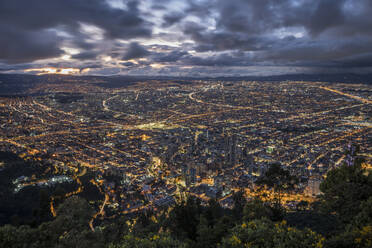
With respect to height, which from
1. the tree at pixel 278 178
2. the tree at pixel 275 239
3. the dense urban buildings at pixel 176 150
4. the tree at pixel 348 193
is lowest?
the dense urban buildings at pixel 176 150

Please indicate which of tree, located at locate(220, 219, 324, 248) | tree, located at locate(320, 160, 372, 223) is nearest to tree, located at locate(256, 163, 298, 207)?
tree, located at locate(320, 160, 372, 223)

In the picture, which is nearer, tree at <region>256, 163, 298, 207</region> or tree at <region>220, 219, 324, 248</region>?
tree at <region>220, 219, 324, 248</region>

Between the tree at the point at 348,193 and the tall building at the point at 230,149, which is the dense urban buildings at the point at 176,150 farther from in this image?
the tree at the point at 348,193

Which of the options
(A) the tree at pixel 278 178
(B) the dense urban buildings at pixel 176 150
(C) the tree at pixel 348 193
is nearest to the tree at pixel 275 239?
(C) the tree at pixel 348 193

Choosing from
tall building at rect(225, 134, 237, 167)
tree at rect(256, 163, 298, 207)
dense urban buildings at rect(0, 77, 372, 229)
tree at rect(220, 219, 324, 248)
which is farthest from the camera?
tall building at rect(225, 134, 237, 167)

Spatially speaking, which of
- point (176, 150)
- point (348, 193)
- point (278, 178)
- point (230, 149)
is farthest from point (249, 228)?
point (176, 150)

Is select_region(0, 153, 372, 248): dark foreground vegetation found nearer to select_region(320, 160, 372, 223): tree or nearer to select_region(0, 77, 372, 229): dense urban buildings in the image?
select_region(320, 160, 372, 223): tree

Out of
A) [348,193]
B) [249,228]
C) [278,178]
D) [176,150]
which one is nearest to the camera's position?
[249,228]

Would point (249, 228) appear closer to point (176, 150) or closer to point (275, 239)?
point (275, 239)
